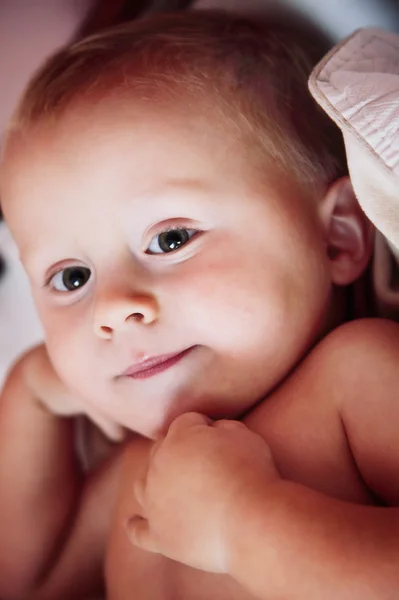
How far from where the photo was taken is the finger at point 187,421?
855 mm

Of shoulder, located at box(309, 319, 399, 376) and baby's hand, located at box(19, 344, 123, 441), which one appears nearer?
shoulder, located at box(309, 319, 399, 376)

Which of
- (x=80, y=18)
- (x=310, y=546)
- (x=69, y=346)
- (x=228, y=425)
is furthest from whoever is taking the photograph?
(x=80, y=18)

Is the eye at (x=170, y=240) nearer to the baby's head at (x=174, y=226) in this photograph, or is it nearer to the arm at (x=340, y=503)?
the baby's head at (x=174, y=226)

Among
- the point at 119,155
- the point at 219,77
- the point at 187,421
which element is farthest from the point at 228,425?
the point at 219,77

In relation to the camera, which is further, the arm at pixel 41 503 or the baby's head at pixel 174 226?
the arm at pixel 41 503

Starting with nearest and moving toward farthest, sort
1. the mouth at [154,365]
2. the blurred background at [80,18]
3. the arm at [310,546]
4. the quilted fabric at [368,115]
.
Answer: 1. the arm at [310,546]
2. the quilted fabric at [368,115]
3. the mouth at [154,365]
4. the blurred background at [80,18]

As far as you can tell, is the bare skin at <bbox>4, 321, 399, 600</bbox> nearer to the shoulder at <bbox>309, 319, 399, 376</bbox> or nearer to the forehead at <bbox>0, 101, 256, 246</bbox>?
the shoulder at <bbox>309, 319, 399, 376</bbox>

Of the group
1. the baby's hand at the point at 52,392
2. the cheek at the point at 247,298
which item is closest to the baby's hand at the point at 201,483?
the cheek at the point at 247,298

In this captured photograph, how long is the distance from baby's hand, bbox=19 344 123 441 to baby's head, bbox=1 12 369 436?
0.20 m

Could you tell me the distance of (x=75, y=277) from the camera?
3.25 ft

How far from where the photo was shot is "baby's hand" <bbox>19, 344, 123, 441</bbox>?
1180mm

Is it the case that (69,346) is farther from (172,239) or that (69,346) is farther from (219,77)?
(219,77)

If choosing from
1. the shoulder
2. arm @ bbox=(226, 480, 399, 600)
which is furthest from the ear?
arm @ bbox=(226, 480, 399, 600)

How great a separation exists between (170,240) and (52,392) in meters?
0.41
